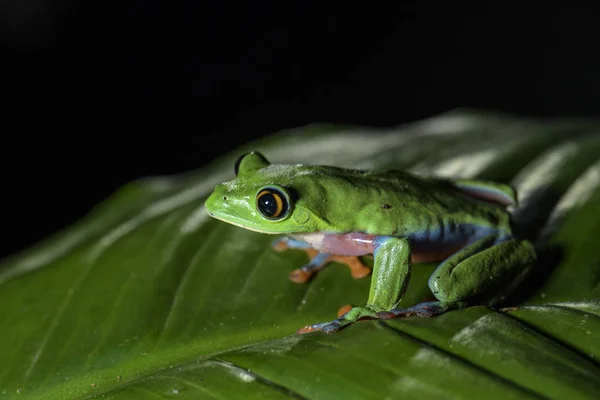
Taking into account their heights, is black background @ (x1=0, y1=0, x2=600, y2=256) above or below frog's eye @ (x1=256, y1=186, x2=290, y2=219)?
above

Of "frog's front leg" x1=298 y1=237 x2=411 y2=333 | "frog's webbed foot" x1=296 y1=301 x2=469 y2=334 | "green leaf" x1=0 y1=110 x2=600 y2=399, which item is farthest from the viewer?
"frog's front leg" x1=298 y1=237 x2=411 y2=333

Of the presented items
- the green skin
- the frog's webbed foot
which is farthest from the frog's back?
the frog's webbed foot

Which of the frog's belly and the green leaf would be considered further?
the frog's belly

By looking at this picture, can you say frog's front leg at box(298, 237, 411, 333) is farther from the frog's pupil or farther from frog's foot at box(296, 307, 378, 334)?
the frog's pupil

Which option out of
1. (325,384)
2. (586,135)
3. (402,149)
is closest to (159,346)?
(325,384)

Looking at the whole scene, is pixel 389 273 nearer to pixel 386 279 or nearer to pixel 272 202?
pixel 386 279

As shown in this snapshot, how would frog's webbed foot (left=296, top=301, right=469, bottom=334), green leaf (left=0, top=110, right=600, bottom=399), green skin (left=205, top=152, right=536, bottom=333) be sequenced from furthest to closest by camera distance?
green skin (left=205, top=152, right=536, bottom=333) → frog's webbed foot (left=296, top=301, right=469, bottom=334) → green leaf (left=0, top=110, right=600, bottom=399)
